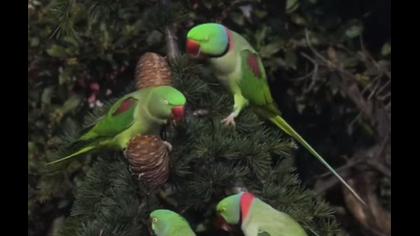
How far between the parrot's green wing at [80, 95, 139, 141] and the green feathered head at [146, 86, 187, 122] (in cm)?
5

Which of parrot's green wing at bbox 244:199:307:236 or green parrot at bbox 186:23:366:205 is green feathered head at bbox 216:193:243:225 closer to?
parrot's green wing at bbox 244:199:307:236

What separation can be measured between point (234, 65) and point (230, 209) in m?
0.24

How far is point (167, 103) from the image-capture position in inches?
45.8

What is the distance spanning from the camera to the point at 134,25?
2.10 meters

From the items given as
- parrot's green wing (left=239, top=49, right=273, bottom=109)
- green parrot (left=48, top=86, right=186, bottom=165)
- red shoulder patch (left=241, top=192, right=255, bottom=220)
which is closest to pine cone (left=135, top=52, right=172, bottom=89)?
green parrot (left=48, top=86, right=186, bottom=165)

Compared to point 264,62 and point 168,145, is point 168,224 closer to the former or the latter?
point 168,145

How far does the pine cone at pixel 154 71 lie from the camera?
4.02 ft

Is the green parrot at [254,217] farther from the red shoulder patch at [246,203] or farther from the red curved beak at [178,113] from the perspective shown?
the red curved beak at [178,113]

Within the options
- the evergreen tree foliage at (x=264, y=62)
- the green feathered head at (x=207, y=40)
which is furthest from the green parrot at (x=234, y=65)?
the evergreen tree foliage at (x=264, y=62)

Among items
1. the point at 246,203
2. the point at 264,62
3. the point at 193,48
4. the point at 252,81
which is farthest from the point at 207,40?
the point at 264,62

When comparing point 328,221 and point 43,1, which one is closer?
point 328,221
